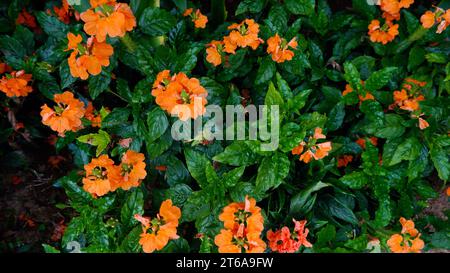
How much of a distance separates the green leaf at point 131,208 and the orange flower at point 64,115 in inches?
14.2

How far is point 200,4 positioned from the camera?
2342mm

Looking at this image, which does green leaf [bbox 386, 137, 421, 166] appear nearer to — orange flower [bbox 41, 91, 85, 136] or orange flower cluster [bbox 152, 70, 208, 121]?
orange flower cluster [bbox 152, 70, 208, 121]

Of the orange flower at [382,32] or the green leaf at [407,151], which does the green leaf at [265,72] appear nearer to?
the orange flower at [382,32]

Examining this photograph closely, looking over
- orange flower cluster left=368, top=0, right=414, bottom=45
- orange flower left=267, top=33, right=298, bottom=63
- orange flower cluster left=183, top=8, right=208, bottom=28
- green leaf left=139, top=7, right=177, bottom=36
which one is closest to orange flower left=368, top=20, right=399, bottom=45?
orange flower cluster left=368, top=0, right=414, bottom=45

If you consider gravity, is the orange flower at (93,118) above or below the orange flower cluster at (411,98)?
below

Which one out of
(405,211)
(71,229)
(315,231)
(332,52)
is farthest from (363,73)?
(71,229)

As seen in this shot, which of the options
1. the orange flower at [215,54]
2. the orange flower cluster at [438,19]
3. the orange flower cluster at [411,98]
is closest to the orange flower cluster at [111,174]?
the orange flower at [215,54]

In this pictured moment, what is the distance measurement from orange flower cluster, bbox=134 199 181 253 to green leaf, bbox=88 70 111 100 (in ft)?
1.89

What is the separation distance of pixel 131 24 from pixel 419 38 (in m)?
1.39

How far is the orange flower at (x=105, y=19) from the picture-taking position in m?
1.48

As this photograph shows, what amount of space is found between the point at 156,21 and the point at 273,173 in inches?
30.8

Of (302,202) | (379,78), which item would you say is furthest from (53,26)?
(379,78)

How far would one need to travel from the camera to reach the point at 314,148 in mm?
1653

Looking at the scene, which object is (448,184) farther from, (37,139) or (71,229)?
(37,139)
